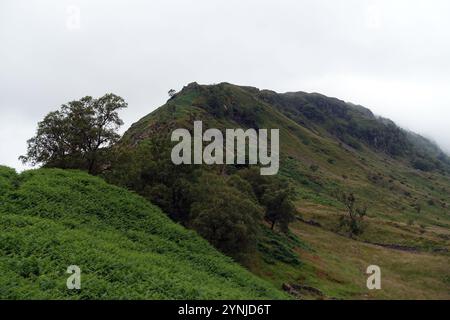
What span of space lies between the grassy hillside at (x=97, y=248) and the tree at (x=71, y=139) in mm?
10101

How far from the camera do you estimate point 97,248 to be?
110 feet

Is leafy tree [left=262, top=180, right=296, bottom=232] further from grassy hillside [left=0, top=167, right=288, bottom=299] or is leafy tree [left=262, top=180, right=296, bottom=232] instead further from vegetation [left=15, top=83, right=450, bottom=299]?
grassy hillside [left=0, top=167, right=288, bottom=299]

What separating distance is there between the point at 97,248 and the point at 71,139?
92.1 feet

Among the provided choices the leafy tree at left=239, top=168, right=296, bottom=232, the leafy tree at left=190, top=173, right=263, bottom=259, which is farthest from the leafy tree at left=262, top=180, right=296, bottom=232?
the leafy tree at left=190, top=173, right=263, bottom=259

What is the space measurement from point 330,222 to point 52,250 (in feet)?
319

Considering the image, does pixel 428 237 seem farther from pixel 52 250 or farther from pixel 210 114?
pixel 52 250

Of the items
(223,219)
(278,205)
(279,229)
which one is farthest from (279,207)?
(223,219)

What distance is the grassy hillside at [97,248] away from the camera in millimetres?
26953

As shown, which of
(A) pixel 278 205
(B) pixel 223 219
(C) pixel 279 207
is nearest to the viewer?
(B) pixel 223 219

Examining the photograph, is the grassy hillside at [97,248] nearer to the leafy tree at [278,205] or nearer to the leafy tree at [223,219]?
the leafy tree at [223,219]

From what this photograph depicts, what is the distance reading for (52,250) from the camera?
30938mm

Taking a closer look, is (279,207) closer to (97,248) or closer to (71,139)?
(71,139)

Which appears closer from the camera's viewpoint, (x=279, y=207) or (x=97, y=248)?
(x=97, y=248)

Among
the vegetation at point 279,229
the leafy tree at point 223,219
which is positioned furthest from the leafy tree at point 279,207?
the leafy tree at point 223,219
